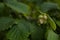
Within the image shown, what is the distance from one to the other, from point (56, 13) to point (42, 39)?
0.77 ft

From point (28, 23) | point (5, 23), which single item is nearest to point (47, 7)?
point (28, 23)

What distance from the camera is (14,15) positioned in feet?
3.81

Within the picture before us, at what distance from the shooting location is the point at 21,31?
95 centimetres

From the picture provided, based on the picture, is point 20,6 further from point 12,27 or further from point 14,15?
point 12,27

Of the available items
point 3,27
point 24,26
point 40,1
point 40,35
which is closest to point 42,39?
point 40,35

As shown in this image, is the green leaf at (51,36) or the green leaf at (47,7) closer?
the green leaf at (51,36)

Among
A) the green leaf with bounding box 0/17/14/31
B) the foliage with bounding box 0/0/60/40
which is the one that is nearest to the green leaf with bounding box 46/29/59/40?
the foliage with bounding box 0/0/60/40

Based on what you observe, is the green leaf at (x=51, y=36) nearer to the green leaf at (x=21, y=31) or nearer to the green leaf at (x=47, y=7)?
the green leaf at (x=21, y=31)

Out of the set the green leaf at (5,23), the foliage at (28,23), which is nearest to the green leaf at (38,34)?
the foliage at (28,23)

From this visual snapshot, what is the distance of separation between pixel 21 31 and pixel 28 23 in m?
0.10

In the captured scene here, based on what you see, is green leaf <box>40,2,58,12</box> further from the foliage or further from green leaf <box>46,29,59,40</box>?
green leaf <box>46,29,59,40</box>

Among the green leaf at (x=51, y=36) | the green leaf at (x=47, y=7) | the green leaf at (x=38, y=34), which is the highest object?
the green leaf at (x=47, y=7)

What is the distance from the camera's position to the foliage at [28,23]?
94cm

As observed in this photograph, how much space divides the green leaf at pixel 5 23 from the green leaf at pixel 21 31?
0.11 ft
